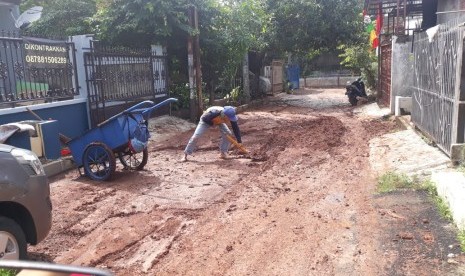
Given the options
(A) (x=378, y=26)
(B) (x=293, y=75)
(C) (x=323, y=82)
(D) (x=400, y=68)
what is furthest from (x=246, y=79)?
(C) (x=323, y=82)

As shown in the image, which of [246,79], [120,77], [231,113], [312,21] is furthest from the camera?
[246,79]

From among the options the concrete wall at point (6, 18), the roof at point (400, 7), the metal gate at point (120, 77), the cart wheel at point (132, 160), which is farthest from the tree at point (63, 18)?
the roof at point (400, 7)

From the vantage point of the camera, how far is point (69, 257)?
468cm

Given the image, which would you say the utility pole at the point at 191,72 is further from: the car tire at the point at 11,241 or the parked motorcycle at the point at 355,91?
the car tire at the point at 11,241

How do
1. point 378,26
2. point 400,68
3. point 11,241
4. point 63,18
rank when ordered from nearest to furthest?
point 11,241 → point 400,68 → point 63,18 → point 378,26

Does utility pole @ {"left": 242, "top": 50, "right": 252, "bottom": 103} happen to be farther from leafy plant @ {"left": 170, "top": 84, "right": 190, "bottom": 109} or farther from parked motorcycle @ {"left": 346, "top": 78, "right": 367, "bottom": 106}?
leafy plant @ {"left": 170, "top": 84, "right": 190, "bottom": 109}

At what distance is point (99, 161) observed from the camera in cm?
796

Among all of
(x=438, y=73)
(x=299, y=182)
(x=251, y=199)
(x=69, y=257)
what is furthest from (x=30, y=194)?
(x=438, y=73)

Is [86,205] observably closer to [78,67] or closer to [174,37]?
[78,67]

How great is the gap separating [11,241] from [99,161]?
13.2 ft

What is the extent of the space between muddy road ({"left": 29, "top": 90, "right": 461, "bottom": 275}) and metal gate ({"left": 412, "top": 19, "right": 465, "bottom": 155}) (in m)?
1.35

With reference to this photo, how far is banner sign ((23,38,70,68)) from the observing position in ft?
29.9

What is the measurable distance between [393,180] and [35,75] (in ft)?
23.0

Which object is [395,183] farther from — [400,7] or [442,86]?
[400,7]
